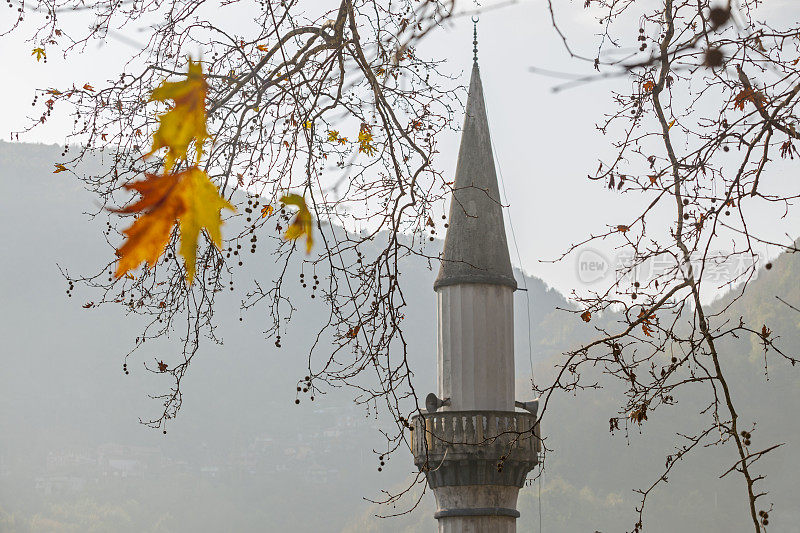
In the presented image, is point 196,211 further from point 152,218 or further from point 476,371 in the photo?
point 476,371

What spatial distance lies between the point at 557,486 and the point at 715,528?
11.2 meters

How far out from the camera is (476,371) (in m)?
16.1

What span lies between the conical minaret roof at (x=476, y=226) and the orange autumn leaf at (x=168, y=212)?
14.3 m

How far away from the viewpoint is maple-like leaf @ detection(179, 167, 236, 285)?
1.79 m

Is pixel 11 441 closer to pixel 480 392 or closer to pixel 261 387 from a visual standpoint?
pixel 261 387

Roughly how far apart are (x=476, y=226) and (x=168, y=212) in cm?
1462

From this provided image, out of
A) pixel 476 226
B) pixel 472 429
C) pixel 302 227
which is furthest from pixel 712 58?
pixel 476 226

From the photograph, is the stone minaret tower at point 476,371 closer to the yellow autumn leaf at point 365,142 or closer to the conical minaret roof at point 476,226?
the conical minaret roof at point 476,226

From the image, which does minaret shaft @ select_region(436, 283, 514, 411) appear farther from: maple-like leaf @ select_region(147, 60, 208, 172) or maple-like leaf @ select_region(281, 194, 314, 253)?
maple-like leaf @ select_region(147, 60, 208, 172)

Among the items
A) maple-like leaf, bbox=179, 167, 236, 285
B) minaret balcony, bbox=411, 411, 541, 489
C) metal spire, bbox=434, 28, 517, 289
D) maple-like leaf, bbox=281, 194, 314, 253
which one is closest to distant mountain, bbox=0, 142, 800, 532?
metal spire, bbox=434, 28, 517, 289

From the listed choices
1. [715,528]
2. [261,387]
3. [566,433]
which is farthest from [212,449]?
[715,528]

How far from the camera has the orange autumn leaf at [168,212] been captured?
181 centimetres

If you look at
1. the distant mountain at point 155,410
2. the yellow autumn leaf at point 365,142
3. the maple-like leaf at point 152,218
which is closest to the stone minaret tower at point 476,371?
the yellow autumn leaf at point 365,142

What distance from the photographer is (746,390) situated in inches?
3369
